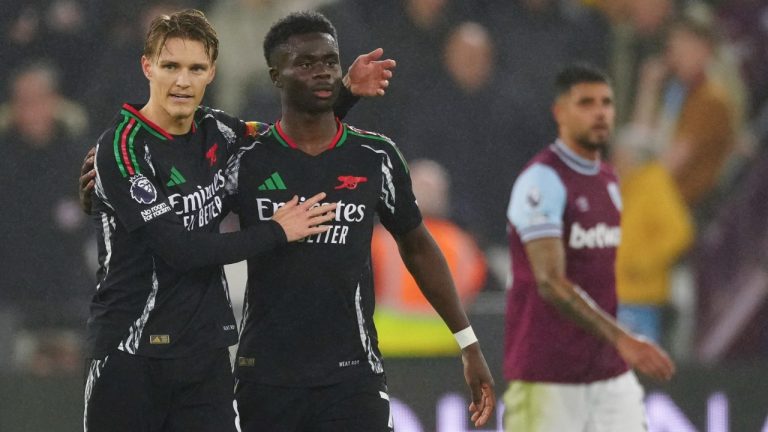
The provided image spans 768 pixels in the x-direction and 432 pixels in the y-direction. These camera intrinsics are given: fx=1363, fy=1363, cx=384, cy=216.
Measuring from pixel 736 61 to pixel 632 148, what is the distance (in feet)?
3.53

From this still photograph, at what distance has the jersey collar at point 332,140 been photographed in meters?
4.46

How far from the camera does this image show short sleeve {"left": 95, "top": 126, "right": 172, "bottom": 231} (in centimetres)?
410

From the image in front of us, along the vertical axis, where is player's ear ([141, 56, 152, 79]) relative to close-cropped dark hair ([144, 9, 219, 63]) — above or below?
below

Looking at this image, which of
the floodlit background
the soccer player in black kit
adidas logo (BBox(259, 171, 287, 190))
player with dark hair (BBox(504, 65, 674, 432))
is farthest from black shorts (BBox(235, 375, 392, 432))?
the floodlit background

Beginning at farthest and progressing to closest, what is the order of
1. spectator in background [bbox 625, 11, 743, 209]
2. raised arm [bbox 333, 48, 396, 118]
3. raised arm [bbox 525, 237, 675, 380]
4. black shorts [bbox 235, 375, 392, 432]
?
spectator in background [bbox 625, 11, 743, 209]
raised arm [bbox 525, 237, 675, 380]
raised arm [bbox 333, 48, 396, 118]
black shorts [bbox 235, 375, 392, 432]

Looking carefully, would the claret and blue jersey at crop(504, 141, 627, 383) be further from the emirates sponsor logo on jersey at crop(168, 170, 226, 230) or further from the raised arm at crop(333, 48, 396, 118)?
the emirates sponsor logo on jersey at crop(168, 170, 226, 230)

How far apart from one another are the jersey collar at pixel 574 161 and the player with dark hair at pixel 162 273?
6.82 feet

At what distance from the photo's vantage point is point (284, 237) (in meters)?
4.21

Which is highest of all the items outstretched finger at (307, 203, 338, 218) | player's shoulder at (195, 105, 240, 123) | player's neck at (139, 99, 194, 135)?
player's shoulder at (195, 105, 240, 123)

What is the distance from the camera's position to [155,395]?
4.21 metres

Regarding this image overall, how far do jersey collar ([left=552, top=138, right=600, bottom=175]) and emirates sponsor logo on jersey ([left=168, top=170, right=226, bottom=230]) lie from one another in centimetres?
217

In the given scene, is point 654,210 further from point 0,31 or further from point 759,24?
point 0,31

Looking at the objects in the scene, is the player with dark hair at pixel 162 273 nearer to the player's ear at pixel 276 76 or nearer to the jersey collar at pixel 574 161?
the player's ear at pixel 276 76

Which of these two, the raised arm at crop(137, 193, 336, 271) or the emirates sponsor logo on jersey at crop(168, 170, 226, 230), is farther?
the emirates sponsor logo on jersey at crop(168, 170, 226, 230)
